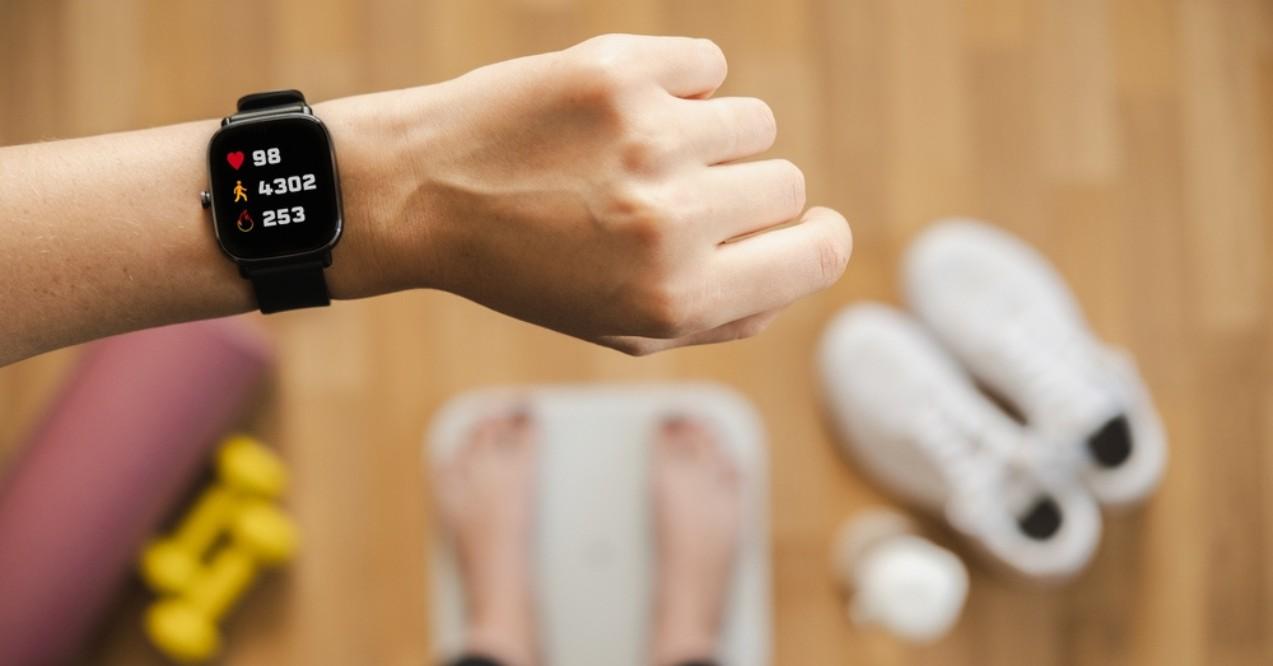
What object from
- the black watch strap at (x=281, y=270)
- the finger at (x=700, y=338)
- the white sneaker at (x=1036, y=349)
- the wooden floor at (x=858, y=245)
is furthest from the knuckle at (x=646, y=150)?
the white sneaker at (x=1036, y=349)

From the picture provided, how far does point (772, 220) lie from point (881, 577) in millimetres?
720

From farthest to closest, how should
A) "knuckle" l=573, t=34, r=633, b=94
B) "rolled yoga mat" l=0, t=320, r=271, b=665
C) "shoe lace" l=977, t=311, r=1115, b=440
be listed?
1. "shoe lace" l=977, t=311, r=1115, b=440
2. "rolled yoga mat" l=0, t=320, r=271, b=665
3. "knuckle" l=573, t=34, r=633, b=94

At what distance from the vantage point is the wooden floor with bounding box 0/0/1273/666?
1385 millimetres

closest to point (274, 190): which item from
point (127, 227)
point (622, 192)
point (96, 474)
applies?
point (127, 227)

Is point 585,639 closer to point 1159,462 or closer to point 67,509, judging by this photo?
point 67,509

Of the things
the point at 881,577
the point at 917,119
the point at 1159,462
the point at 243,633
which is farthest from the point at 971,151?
the point at 243,633

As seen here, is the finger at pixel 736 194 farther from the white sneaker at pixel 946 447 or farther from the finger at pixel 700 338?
the white sneaker at pixel 946 447

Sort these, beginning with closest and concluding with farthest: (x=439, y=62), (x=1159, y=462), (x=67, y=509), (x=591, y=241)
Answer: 1. (x=591, y=241)
2. (x=67, y=509)
3. (x=1159, y=462)
4. (x=439, y=62)

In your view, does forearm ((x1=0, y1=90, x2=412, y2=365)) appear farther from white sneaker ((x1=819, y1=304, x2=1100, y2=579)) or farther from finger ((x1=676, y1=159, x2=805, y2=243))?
white sneaker ((x1=819, y1=304, x2=1100, y2=579))

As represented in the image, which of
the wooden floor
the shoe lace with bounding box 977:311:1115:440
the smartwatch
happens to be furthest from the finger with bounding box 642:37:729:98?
the shoe lace with bounding box 977:311:1115:440

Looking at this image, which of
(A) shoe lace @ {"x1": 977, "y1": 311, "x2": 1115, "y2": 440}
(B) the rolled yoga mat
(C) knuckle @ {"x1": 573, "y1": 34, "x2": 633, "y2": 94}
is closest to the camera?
(C) knuckle @ {"x1": 573, "y1": 34, "x2": 633, "y2": 94}

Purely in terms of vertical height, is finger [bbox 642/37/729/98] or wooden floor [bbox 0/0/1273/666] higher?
finger [bbox 642/37/729/98]

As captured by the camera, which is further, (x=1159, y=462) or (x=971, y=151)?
(x=971, y=151)

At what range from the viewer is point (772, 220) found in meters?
0.70
